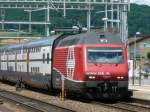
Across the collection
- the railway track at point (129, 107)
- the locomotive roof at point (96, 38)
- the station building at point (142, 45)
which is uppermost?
the locomotive roof at point (96, 38)

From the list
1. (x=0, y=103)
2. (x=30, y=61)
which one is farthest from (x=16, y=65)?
(x=0, y=103)

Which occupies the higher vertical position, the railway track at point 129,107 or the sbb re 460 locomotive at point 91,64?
the sbb re 460 locomotive at point 91,64

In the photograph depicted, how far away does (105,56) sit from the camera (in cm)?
2575

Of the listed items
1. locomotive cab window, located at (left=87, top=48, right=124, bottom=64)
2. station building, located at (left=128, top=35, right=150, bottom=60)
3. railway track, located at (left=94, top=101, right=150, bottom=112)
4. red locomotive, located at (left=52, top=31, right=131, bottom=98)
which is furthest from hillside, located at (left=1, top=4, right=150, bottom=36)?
railway track, located at (left=94, top=101, right=150, bottom=112)

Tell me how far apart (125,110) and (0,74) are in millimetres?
31741

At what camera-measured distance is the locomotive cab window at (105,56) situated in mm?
25625

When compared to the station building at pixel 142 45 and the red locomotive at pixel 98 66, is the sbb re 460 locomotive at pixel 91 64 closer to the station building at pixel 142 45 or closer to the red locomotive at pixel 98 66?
the red locomotive at pixel 98 66

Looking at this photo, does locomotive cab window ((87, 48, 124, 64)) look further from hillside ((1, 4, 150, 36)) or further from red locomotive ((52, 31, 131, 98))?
hillside ((1, 4, 150, 36))

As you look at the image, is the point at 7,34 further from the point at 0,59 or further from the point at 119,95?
the point at 119,95

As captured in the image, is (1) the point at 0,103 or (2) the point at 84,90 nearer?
(2) the point at 84,90

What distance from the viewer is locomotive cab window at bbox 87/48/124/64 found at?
84.1ft

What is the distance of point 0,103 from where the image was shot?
1077 inches

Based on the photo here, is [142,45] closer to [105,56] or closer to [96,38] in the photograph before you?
[96,38]

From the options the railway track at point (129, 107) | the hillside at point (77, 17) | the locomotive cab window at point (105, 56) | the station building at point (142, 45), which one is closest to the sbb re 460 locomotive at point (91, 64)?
the locomotive cab window at point (105, 56)
